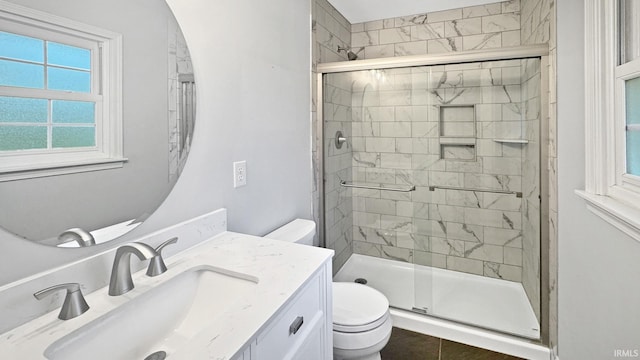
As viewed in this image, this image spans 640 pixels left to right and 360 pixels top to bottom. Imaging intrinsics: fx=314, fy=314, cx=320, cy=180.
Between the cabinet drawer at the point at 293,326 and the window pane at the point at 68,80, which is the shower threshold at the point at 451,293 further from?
the window pane at the point at 68,80

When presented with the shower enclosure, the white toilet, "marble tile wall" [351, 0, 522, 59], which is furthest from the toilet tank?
"marble tile wall" [351, 0, 522, 59]

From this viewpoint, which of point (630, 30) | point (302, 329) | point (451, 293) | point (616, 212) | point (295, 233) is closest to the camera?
point (302, 329)

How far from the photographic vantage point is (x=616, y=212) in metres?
1.16

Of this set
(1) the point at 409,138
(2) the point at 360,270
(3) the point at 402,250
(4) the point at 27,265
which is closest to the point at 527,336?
(3) the point at 402,250

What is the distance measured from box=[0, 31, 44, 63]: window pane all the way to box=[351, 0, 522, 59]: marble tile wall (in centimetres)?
264

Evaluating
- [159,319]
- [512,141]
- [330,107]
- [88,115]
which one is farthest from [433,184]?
[88,115]

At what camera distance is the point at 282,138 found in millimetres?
1901

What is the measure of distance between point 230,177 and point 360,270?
164 cm

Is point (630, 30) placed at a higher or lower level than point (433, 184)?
higher

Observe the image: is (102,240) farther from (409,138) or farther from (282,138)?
(409,138)

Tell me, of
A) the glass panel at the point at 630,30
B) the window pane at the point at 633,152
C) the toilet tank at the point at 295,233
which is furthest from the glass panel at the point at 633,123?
the toilet tank at the point at 295,233

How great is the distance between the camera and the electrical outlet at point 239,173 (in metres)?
1.49

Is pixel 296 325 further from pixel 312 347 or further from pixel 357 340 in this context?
pixel 357 340

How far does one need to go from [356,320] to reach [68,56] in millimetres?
1532
